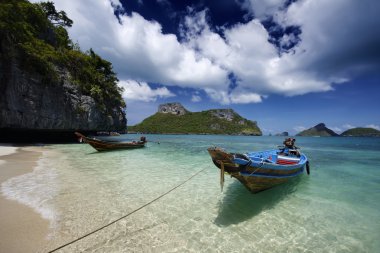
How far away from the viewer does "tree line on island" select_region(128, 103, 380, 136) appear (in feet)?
525

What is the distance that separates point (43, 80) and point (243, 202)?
85.1 ft

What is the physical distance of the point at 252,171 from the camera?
6836mm

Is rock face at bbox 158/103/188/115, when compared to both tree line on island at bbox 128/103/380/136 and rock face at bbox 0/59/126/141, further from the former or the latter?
rock face at bbox 0/59/126/141

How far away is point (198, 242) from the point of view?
480 centimetres

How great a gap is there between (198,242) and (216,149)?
2.56m

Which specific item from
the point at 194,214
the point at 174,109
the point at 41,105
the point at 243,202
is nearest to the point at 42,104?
the point at 41,105

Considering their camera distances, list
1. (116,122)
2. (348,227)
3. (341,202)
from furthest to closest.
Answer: (116,122), (341,202), (348,227)

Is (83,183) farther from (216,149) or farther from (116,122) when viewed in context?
(116,122)

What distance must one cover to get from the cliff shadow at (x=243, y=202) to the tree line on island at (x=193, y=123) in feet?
471

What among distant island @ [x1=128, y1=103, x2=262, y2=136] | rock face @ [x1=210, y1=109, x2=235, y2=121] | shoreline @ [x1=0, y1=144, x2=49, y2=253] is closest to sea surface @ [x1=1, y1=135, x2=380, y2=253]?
shoreline @ [x1=0, y1=144, x2=49, y2=253]

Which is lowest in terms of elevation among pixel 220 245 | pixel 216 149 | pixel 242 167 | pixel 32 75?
pixel 220 245

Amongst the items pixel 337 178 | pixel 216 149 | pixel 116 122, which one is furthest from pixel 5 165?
pixel 116 122

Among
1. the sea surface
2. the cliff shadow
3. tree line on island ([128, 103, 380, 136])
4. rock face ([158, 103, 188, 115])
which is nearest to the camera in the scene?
the sea surface

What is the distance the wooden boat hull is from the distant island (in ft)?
Result: 474
